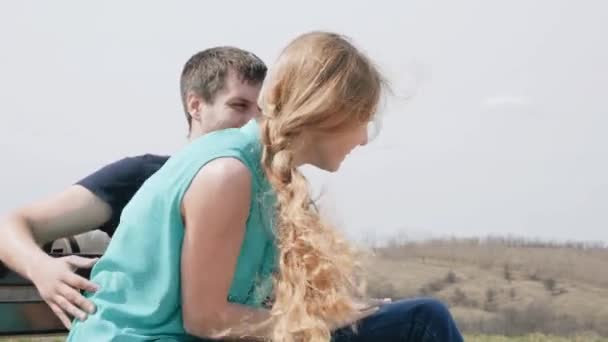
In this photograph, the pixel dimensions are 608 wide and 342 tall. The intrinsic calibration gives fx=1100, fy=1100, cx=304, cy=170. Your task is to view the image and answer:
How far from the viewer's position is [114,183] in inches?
102

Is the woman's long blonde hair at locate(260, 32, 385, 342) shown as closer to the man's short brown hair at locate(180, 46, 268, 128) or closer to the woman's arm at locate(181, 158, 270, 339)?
the woman's arm at locate(181, 158, 270, 339)

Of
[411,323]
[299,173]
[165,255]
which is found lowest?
[411,323]

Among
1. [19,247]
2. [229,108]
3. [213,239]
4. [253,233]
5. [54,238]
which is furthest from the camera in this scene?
[229,108]

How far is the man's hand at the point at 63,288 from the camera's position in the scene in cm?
192

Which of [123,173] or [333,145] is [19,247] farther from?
[333,145]

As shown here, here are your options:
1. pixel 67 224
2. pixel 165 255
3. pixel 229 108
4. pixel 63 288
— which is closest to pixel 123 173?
pixel 67 224

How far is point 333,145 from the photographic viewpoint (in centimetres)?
192

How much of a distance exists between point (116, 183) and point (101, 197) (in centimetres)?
6

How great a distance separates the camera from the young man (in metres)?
2.04

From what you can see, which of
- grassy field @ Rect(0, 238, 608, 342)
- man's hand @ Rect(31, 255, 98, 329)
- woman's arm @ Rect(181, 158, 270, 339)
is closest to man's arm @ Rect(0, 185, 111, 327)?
man's hand @ Rect(31, 255, 98, 329)

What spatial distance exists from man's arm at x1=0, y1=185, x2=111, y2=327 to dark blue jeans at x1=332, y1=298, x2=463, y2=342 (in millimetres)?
529

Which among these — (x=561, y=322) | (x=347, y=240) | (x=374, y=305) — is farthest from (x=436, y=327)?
(x=561, y=322)

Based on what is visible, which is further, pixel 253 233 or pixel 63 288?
pixel 63 288

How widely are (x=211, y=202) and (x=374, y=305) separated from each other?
0.48 metres
